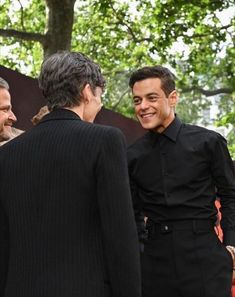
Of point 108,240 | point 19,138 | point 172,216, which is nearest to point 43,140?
point 19,138

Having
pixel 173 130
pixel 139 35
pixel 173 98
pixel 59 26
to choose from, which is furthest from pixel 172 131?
pixel 139 35

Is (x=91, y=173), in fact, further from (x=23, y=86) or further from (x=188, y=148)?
(x=23, y=86)

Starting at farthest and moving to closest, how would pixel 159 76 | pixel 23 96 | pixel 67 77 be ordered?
1. pixel 23 96
2. pixel 159 76
3. pixel 67 77

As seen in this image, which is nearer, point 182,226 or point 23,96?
point 182,226

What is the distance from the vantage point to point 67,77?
98.7 inches

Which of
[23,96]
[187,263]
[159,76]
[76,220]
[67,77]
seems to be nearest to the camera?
[76,220]

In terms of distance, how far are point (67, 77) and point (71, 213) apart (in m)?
0.47

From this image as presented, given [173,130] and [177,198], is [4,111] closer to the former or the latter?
[173,130]

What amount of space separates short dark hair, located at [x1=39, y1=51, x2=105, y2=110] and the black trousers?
3.82 feet

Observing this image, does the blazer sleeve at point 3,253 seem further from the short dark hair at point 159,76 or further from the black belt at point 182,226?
the short dark hair at point 159,76

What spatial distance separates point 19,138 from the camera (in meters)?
2.56

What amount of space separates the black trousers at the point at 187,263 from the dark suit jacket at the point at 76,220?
3.55ft

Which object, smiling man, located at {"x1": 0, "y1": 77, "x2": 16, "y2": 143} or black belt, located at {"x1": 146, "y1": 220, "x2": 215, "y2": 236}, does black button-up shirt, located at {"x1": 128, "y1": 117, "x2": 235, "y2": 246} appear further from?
smiling man, located at {"x1": 0, "y1": 77, "x2": 16, "y2": 143}

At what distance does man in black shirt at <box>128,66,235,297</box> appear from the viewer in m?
3.46
